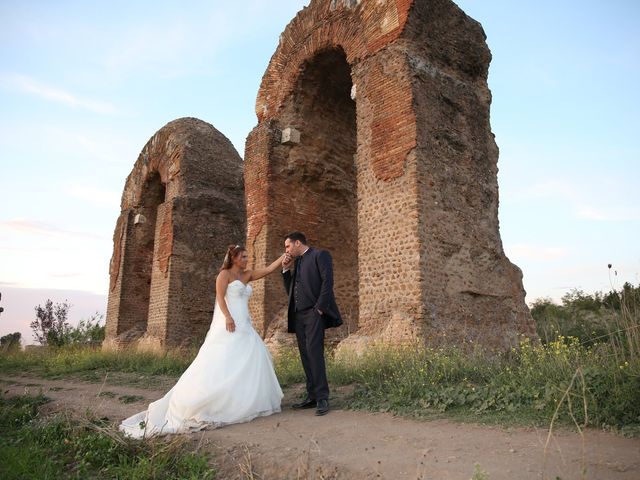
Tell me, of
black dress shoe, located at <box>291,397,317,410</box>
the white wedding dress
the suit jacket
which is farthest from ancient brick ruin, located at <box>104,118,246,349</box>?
the suit jacket

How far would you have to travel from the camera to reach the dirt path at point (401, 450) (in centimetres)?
291

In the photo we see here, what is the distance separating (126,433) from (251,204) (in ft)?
23.3

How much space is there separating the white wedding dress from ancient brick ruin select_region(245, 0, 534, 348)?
2.94m

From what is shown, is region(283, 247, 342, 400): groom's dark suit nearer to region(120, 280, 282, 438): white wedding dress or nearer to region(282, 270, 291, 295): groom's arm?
region(282, 270, 291, 295): groom's arm

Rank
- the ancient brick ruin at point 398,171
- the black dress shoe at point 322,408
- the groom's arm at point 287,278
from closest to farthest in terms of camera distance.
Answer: the black dress shoe at point 322,408 → the groom's arm at point 287,278 → the ancient brick ruin at point 398,171

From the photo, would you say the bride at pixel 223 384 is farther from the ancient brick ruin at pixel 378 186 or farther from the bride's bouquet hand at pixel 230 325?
the ancient brick ruin at pixel 378 186

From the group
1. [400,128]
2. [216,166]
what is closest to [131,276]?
[216,166]

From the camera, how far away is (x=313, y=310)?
5273 millimetres

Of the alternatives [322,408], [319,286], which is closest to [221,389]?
[322,408]

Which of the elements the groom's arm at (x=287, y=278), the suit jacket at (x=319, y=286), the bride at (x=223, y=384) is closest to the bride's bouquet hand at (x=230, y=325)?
the bride at (x=223, y=384)

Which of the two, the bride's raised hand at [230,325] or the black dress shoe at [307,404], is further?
the black dress shoe at [307,404]

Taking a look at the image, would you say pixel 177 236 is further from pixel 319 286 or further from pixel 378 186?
pixel 319 286

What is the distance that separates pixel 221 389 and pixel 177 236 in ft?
32.6

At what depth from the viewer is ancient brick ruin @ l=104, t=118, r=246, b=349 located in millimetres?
13961
